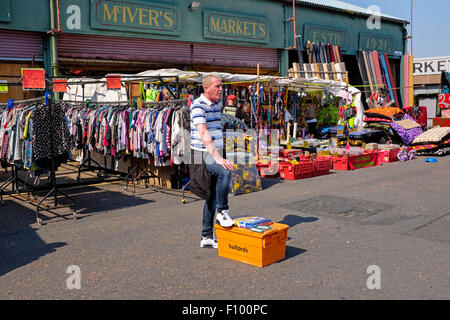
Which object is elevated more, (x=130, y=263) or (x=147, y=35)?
(x=147, y=35)

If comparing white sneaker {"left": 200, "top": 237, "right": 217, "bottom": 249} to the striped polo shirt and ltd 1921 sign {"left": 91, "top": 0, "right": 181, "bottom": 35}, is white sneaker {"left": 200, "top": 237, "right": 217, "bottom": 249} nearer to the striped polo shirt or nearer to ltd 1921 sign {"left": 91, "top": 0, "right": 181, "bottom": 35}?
the striped polo shirt

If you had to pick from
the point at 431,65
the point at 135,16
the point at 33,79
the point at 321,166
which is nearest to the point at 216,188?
the point at 33,79

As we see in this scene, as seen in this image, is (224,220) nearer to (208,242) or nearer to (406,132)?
(208,242)

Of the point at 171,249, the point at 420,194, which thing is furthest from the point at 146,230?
the point at 420,194

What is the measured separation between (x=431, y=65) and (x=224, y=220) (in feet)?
106

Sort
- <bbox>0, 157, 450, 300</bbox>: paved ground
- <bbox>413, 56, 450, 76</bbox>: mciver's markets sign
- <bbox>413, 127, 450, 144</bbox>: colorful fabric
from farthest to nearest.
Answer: <bbox>413, 56, 450, 76</bbox>: mciver's markets sign
<bbox>413, 127, 450, 144</bbox>: colorful fabric
<bbox>0, 157, 450, 300</bbox>: paved ground

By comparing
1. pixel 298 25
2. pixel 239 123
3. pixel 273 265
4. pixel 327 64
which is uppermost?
pixel 298 25

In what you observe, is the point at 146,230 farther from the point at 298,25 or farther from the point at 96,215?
the point at 298,25

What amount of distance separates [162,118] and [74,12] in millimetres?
8822

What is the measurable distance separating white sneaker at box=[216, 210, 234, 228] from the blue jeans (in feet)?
0.22

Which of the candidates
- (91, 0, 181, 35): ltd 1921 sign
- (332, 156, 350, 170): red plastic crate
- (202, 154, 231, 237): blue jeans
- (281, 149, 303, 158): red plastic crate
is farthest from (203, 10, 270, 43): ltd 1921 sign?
(202, 154, 231, 237): blue jeans

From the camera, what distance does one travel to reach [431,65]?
106 feet

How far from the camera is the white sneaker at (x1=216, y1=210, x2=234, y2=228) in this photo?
5.09 m

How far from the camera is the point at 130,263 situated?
5055mm
